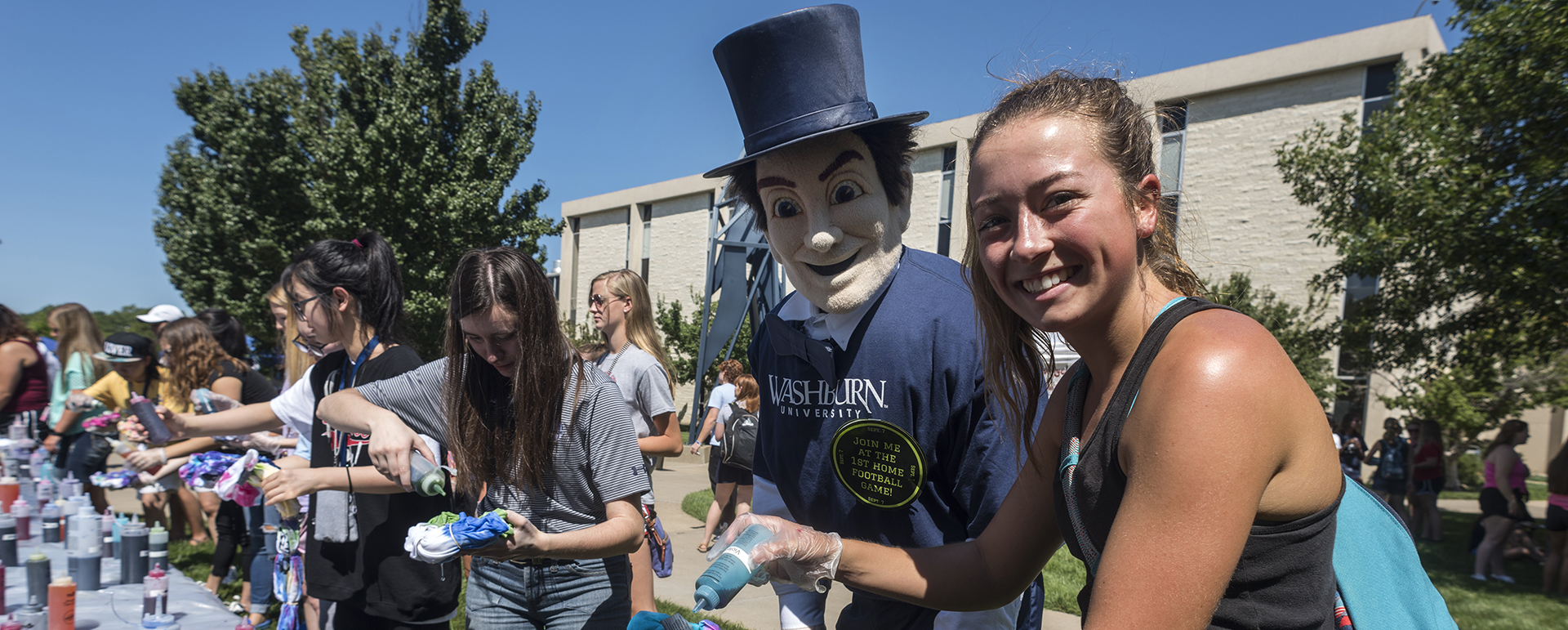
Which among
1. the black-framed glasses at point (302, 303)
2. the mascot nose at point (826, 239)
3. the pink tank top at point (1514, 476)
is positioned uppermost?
the mascot nose at point (826, 239)

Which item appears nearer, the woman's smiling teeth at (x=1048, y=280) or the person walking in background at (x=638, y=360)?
the woman's smiling teeth at (x=1048, y=280)

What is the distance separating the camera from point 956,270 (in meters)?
2.08

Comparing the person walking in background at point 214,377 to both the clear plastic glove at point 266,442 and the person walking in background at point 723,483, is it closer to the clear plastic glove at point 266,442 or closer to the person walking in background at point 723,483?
the clear plastic glove at point 266,442

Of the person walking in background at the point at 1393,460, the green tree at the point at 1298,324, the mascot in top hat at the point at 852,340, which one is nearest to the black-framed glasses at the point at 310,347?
the mascot in top hat at the point at 852,340

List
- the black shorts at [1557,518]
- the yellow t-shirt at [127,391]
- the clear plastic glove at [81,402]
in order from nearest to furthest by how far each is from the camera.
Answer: the clear plastic glove at [81,402] → the yellow t-shirt at [127,391] → the black shorts at [1557,518]

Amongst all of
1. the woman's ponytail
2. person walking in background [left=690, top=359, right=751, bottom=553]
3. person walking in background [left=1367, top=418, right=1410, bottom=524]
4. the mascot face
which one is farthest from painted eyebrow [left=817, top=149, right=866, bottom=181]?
person walking in background [left=1367, top=418, right=1410, bottom=524]

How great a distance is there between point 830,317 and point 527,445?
1045 mm

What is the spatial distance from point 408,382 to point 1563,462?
9107mm

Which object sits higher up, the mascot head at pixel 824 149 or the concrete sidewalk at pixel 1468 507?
the mascot head at pixel 824 149

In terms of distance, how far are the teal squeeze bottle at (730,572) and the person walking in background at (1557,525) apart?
326 inches

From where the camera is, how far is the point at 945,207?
21.4 m

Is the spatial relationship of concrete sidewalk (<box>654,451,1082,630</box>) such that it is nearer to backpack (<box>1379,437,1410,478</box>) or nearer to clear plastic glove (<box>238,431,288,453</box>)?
clear plastic glove (<box>238,431,288,453</box>)

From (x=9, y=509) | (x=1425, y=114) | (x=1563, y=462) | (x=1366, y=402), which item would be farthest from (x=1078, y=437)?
(x=1366, y=402)

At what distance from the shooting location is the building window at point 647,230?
99.2 ft
